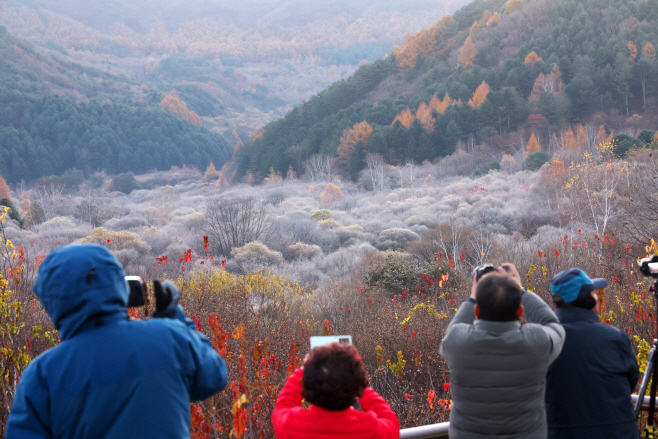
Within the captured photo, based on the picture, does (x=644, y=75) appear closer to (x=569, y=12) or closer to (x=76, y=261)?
(x=569, y=12)

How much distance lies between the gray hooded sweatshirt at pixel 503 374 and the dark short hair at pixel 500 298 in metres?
0.03

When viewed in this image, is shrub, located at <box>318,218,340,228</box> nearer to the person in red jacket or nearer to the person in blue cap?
the person in blue cap

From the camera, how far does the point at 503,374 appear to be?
1.76 metres

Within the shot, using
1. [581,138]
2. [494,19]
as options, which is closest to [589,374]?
[581,138]

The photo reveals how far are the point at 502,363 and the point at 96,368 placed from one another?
55.1 inches

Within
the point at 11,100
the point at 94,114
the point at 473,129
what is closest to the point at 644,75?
the point at 473,129

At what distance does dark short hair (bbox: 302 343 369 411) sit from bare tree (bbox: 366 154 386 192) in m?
31.4

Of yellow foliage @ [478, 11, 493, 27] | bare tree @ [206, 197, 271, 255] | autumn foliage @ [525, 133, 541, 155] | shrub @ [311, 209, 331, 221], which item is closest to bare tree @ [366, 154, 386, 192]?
autumn foliage @ [525, 133, 541, 155]

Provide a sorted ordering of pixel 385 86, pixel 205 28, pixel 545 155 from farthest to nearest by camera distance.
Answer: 1. pixel 205 28
2. pixel 385 86
3. pixel 545 155

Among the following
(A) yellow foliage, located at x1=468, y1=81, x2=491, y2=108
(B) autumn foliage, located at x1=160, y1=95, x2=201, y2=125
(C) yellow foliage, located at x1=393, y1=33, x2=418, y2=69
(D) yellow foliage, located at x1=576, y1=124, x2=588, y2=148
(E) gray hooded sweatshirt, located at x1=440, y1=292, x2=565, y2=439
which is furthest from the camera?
(B) autumn foliage, located at x1=160, y1=95, x2=201, y2=125

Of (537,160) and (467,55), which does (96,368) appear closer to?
(537,160)

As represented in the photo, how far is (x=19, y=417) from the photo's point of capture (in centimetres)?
128

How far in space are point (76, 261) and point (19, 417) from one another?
45 cm

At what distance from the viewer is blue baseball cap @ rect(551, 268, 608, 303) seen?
1.91 meters
